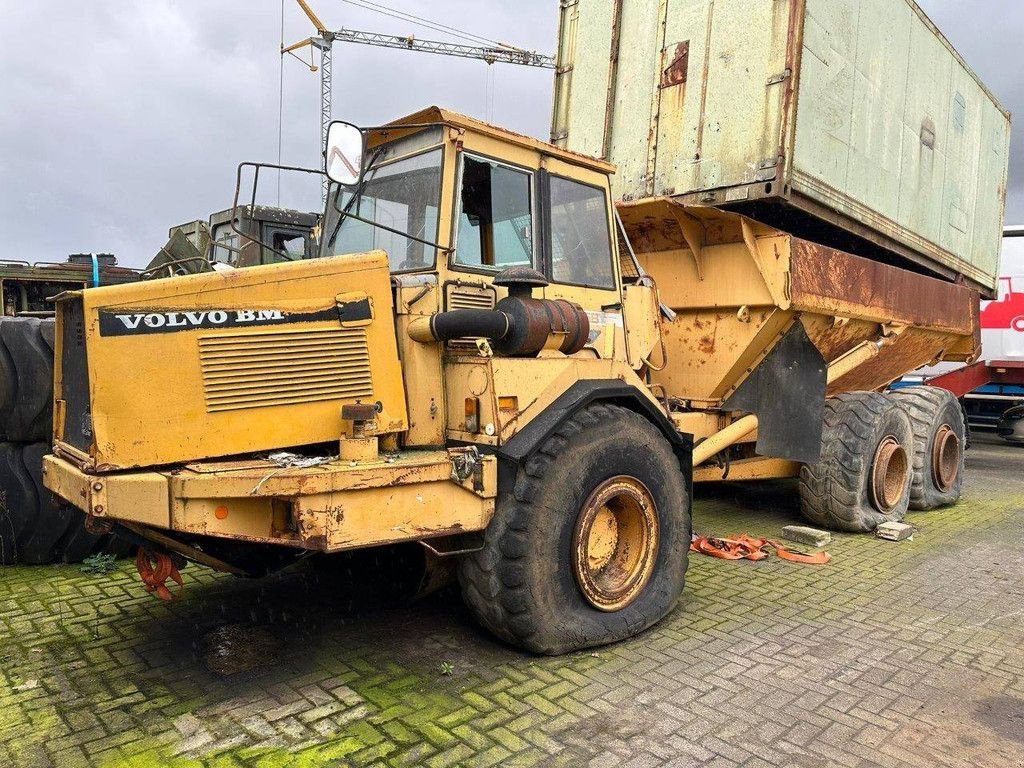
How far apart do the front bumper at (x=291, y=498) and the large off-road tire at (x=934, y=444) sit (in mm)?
5551

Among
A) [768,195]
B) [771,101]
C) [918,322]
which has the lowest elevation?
[918,322]

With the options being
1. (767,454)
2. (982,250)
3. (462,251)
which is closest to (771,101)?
(767,454)

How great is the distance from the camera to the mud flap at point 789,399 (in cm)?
615

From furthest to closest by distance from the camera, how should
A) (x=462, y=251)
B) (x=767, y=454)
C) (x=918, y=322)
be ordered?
(x=918, y=322), (x=767, y=454), (x=462, y=251)

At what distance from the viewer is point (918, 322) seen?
7648 millimetres

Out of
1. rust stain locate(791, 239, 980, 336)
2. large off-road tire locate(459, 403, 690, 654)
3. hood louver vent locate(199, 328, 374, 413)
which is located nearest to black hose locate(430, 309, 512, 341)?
hood louver vent locate(199, 328, 374, 413)

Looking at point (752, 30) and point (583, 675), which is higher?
point (752, 30)

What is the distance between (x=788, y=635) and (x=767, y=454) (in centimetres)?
222

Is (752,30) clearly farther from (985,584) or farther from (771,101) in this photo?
(985,584)

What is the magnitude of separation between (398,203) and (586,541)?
1984 millimetres

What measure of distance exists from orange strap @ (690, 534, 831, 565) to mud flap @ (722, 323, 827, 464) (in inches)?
28.1

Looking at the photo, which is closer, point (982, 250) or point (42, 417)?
point (42, 417)

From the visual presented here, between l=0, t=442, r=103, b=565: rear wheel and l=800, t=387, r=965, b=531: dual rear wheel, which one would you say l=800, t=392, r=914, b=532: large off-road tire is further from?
l=0, t=442, r=103, b=565: rear wheel

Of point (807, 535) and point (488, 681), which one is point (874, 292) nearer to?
point (807, 535)
